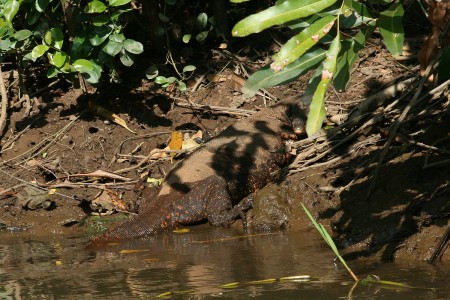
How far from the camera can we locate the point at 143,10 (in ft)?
28.5

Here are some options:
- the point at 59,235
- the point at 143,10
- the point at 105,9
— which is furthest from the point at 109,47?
the point at 59,235

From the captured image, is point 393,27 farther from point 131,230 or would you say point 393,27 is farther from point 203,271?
point 131,230

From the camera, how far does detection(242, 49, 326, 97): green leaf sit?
143 inches

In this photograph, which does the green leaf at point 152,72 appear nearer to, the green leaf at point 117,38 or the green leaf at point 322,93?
the green leaf at point 117,38

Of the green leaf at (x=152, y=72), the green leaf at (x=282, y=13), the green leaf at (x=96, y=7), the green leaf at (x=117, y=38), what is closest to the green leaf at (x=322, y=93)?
the green leaf at (x=282, y=13)

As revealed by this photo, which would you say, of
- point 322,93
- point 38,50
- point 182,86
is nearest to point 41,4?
point 38,50

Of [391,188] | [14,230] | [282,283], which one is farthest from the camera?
[14,230]

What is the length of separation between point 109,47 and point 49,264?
2608 mm

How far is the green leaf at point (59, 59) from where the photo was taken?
7.79 m

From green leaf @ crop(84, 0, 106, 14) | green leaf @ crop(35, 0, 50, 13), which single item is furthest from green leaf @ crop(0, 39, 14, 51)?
green leaf @ crop(84, 0, 106, 14)

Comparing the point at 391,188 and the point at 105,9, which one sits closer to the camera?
the point at 391,188

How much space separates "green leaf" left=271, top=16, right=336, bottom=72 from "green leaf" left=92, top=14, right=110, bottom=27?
15.0ft

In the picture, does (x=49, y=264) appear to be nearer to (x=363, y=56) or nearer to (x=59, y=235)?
(x=59, y=235)

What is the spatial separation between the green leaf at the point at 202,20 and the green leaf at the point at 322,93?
554cm
